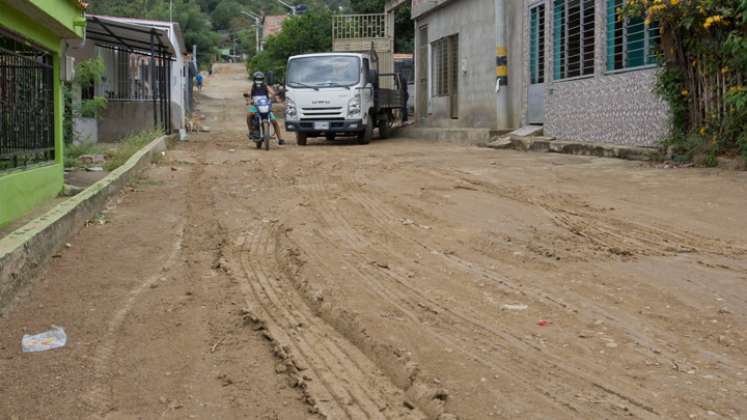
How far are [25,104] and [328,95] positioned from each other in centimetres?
→ 1180

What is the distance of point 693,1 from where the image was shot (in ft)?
35.0

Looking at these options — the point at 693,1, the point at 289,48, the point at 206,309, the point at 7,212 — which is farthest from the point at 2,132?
the point at 289,48

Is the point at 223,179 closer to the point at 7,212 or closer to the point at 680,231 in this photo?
the point at 7,212

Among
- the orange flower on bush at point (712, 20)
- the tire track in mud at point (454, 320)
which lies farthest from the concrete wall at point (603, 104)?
the tire track in mud at point (454, 320)

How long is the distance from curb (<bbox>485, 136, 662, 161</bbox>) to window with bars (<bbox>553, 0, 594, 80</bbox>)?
1456 mm

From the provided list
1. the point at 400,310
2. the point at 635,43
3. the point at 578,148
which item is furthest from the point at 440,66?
the point at 400,310

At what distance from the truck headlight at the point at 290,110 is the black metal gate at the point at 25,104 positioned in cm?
1047

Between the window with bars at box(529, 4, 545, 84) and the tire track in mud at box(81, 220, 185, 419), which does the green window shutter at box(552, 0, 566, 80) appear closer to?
the window with bars at box(529, 4, 545, 84)

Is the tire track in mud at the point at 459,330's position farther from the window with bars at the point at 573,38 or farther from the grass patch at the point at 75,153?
the window with bars at the point at 573,38

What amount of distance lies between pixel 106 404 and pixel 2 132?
15.3ft

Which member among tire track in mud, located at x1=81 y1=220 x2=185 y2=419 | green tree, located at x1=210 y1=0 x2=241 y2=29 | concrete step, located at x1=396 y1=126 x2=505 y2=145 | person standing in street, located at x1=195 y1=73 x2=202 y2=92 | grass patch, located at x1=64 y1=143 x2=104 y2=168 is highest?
green tree, located at x1=210 y1=0 x2=241 y2=29

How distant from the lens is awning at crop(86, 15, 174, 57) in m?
17.7

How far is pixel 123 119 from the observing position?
895 inches

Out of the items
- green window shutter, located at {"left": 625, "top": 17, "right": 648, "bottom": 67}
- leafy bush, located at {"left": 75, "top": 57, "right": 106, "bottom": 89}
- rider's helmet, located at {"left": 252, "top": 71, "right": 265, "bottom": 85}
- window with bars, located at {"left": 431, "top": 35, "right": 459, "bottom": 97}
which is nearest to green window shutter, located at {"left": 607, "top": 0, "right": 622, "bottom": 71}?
green window shutter, located at {"left": 625, "top": 17, "right": 648, "bottom": 67}
